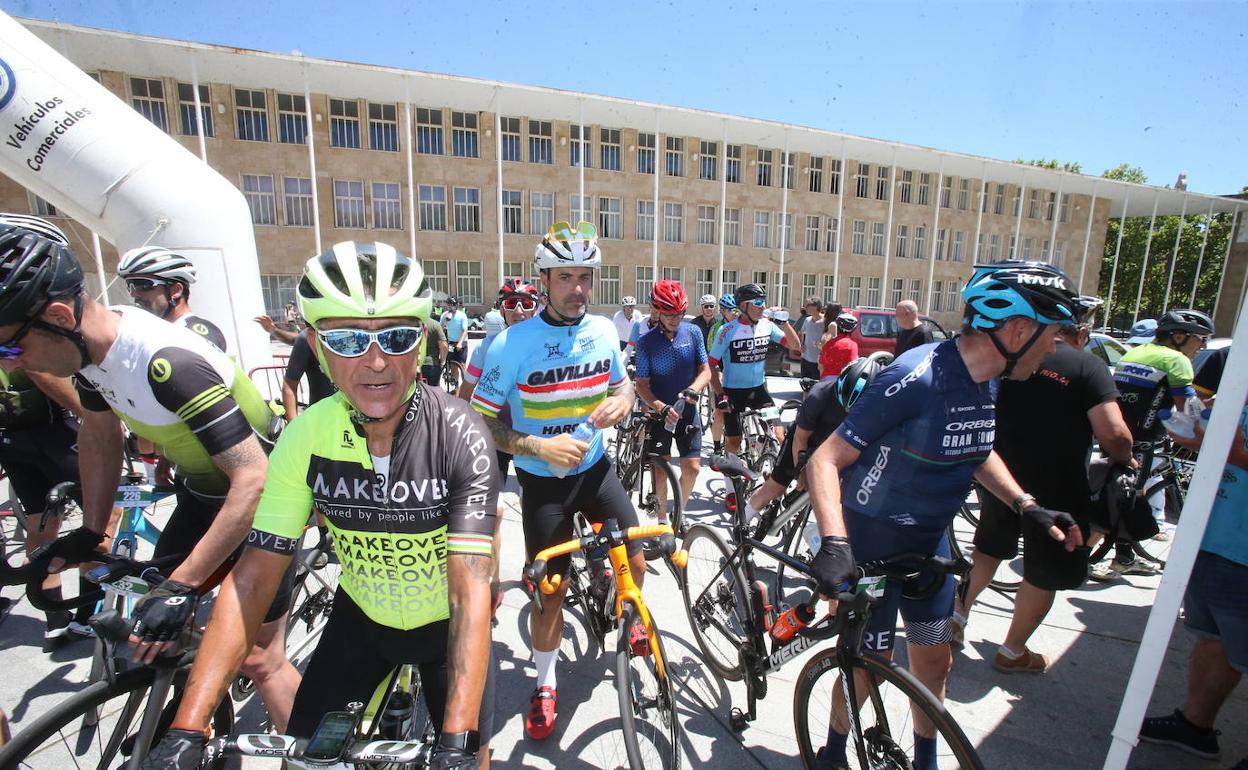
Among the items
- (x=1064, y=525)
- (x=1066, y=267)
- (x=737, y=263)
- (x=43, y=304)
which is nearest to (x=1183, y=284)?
(x=1066, y=267)

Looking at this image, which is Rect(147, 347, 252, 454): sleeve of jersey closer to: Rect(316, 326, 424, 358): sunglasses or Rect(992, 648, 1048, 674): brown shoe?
Rect(316, 326, 424, 358): sunglasses

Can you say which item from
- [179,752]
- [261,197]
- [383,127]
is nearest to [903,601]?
[179,752]

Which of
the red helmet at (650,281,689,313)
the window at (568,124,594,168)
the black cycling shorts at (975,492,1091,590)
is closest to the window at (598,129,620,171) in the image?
the window at (568,124,594,168)

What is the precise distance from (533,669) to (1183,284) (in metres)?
62.6

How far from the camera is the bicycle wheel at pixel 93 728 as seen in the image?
1.77 metres

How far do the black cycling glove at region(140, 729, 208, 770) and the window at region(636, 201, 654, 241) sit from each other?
102 feet

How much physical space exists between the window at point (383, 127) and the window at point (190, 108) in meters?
6.59

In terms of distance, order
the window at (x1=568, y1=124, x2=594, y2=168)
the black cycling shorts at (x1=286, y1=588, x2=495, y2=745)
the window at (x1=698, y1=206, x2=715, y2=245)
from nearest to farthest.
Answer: the black cycling shorts at (x1=286, y1=588, x2=495, y2=745)
the window at (x1=568, y1=124, x2=594, y2=168)
the window at (x1=698, y1=206, x2=715, y2=245)

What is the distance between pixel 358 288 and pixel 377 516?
0.71 meters

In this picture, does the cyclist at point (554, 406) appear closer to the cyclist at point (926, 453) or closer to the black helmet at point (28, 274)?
the cyclist at point (926, 453)

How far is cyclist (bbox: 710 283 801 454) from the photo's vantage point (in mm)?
6305

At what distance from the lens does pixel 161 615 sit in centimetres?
167

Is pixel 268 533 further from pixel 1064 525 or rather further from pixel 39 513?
pixel 39 513

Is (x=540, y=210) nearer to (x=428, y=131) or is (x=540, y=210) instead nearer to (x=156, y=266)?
(x=428, y=131)
